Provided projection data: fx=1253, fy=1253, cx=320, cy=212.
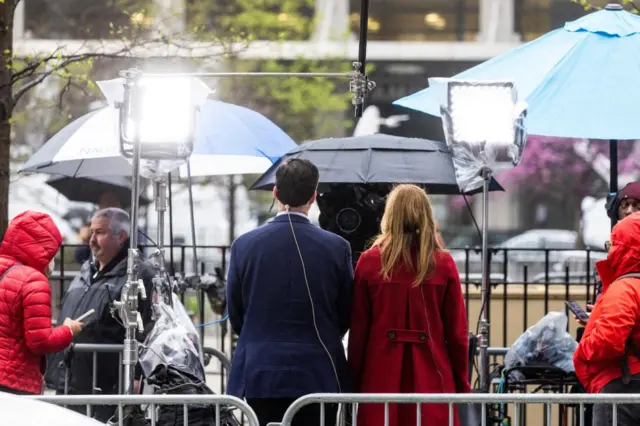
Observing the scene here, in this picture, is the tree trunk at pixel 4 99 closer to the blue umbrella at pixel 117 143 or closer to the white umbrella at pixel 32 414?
the blue umbrella at pixel 117 143

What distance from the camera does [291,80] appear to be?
26.0 meters

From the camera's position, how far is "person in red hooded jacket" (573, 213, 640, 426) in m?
6.02

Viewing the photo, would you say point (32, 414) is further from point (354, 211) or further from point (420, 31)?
point (420, 31)

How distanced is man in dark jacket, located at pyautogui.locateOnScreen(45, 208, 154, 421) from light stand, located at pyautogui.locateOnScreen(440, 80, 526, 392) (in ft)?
7.28

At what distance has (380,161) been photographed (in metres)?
8.20

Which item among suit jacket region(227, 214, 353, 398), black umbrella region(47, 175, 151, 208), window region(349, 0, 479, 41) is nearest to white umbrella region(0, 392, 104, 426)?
suit jacket region(227, 214, 353, 398)

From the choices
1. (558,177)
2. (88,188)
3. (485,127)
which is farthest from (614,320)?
(558,177)

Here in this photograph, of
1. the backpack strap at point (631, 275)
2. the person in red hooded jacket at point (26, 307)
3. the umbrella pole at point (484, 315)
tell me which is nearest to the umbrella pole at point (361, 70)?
the umbrella pole at point (484, 315)

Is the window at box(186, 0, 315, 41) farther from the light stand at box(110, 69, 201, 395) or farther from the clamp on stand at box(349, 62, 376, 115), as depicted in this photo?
the light stand at box(110, 69, 201, 395)

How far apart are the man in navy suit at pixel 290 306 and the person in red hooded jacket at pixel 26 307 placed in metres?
1.23

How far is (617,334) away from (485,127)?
4.66 feet

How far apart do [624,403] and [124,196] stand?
720 cm

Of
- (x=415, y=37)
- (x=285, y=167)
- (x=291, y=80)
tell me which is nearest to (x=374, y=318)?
(x=285, y=167)

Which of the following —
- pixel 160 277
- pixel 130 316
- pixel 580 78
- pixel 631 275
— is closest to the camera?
pixel 631 275
